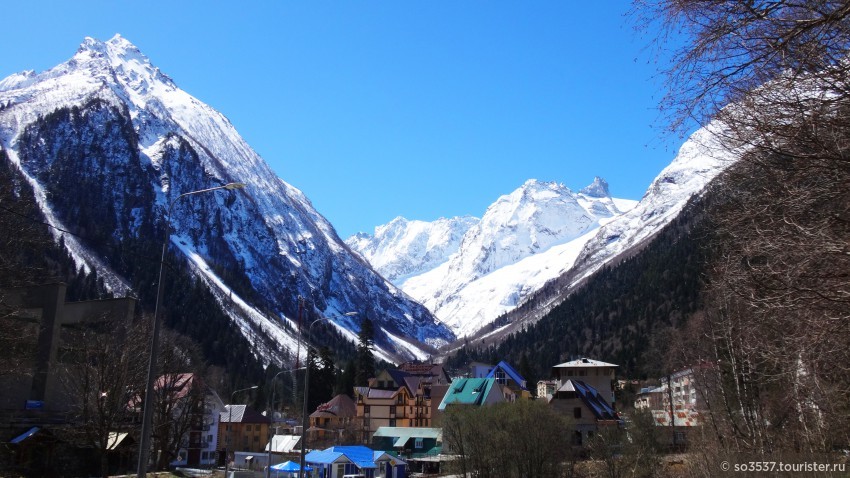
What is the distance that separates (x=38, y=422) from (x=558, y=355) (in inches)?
5699

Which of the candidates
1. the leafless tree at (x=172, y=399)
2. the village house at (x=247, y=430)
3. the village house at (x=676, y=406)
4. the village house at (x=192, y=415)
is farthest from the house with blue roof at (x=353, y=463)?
the village house at (x=247, y=430)

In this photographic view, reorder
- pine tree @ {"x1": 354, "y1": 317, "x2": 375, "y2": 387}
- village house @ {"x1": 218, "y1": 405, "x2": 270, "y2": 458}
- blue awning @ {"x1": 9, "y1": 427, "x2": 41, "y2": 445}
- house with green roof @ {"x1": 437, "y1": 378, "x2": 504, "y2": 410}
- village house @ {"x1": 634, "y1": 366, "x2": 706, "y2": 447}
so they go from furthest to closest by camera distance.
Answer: pine tree @ {"x1": 354, "y1": 317, "x2": 375, "y2": 387}, village house @ {"x1": 218, "y1": 405, "x2": 270, "y2": 458}, house with green roof @ {"x1": 437, "y1": 378, "x2": 504, "y2": 410}, village house @ {"x1": 634, "y1": 366, "x2": 706, "y2": 447}, blue awning @ {"x1": 9, "y1": 427, "x2": 41, "y2": 445}

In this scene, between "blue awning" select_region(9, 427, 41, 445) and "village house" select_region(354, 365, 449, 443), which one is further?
"village house" select_region(354, 365, 449, 443)

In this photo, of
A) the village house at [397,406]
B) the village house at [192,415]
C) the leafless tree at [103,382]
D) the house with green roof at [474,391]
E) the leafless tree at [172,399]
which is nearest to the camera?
the leafless tree at [103,382]

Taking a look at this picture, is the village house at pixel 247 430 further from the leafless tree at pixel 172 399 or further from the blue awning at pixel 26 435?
the blue awning at pixel 26 435

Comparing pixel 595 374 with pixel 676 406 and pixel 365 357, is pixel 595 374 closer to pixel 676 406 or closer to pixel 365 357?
pixel 676 406

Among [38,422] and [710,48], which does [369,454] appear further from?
[710,48]

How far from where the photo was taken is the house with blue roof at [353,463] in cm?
5362

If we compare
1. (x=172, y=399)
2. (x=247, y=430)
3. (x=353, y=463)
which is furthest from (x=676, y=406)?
(x=247, y=430)

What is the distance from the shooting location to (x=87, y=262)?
187000 millimetres

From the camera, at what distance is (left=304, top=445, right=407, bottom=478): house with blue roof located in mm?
53625

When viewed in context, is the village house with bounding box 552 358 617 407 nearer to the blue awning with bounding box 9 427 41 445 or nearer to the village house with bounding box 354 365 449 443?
the village house with bounding box 354 365 449 443

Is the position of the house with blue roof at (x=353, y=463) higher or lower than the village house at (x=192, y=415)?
lower

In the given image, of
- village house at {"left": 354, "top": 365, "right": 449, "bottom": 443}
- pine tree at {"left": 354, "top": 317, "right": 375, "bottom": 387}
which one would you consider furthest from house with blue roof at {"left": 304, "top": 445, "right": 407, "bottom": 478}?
pine tree at {"left": 354, "top": 317, "right": 375, "bottom": 387}
